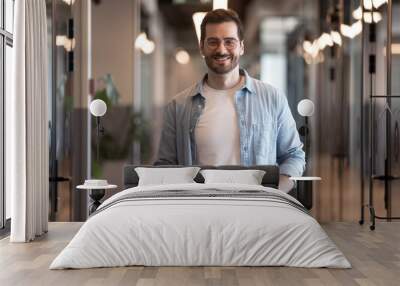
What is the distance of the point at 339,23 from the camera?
7766mm

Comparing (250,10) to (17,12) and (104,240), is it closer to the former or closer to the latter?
(17,12)

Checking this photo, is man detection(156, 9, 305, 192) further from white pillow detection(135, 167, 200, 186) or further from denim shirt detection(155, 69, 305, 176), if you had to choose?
white pillow detection(135, 167, 200, 186)

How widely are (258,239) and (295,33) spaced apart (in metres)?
3.43

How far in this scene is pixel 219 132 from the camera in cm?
744

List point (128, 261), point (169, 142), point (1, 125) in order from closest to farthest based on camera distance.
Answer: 1. point (128, 261)
2. point (1, 125)
3. point (169, 142)

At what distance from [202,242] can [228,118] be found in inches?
106

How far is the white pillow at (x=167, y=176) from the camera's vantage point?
6.91 meters

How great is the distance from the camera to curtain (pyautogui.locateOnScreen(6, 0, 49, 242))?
6.25 meters

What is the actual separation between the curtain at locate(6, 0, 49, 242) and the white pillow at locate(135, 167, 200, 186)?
3.17 feet

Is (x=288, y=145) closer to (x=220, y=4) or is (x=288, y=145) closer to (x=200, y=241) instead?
(x=220, y=4)

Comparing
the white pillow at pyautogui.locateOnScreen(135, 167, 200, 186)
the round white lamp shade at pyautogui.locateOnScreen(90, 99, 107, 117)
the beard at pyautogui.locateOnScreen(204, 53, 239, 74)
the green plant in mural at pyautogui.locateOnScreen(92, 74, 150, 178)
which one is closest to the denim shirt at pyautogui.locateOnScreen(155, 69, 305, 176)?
the beard at pyautogui.locateOnScreen(204, 53, 239, 74)

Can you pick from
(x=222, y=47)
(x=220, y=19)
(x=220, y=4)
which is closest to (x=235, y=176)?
(x=222, y=47)

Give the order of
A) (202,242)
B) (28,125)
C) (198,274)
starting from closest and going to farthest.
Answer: (198,274), (202,242), (28,125)

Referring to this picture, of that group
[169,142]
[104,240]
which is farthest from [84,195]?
[104,240]
